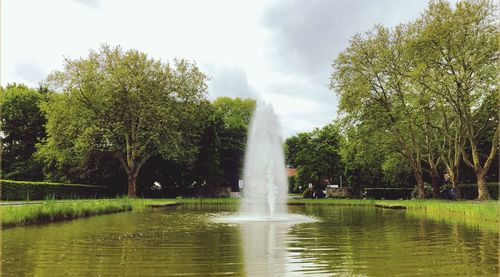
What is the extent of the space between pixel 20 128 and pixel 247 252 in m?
57.2

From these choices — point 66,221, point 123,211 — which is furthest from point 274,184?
point 66,221

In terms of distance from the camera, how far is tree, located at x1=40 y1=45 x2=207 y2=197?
45312 mm

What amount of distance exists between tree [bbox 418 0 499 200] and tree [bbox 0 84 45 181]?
47.6 meters

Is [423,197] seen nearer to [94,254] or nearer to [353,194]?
[353,194]

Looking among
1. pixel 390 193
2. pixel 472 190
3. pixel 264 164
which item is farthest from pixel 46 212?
pixel 390 193

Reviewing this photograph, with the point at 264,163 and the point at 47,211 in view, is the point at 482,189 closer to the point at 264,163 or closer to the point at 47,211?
the point at 264,163

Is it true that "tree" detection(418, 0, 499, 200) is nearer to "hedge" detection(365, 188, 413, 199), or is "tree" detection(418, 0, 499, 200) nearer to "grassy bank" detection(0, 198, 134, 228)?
"hedge" detection(365, 188, 413, 199)

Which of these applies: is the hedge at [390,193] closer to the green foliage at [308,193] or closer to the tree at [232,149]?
the green foliage at [308,193]

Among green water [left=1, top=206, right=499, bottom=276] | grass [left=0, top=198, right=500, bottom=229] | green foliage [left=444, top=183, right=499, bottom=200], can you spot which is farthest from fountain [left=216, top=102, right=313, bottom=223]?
green foliage [left=444, top=183, right=499, bottom=200]

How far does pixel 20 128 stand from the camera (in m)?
59.8

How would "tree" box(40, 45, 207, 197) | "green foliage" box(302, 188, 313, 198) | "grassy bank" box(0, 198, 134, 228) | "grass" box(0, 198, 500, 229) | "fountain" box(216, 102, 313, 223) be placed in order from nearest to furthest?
"grassy bank" box(0, 198, 134, 228) < "grass" box(0, 198, 500, 229) < "fountain" box(216, 102, 313, 223) < "tree" box(40, 45, 207, 197) < "green foliage" box(302, 188, 313, 198)

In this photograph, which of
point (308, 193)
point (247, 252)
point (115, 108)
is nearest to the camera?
point (247, 252)

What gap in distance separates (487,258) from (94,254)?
896cm

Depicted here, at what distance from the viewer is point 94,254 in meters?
10.8
